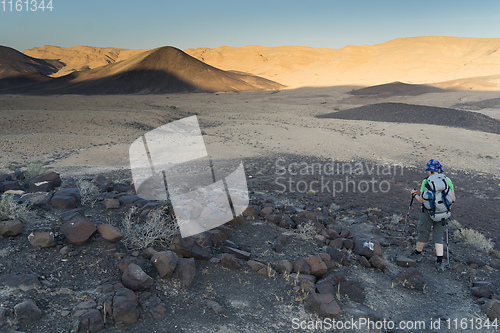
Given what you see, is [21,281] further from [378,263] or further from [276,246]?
[378,263]

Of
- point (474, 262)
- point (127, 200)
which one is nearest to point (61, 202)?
point (127, 200)

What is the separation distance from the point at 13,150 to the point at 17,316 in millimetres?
12240

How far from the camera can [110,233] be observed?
4426mm

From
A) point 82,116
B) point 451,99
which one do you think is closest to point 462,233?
point 82,116

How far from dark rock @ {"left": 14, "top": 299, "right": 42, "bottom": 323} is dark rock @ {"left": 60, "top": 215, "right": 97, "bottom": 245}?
1.13 m

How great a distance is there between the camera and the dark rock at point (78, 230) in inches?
167

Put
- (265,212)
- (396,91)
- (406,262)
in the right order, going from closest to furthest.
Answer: (406,262) → (265,212) → (396,91)

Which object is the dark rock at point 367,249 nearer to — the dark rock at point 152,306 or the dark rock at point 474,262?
the dark rock at point 474,262

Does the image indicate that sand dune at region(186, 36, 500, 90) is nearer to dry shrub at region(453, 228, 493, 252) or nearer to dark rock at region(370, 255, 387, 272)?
dry shrub at region(453, 228, 493, 252)

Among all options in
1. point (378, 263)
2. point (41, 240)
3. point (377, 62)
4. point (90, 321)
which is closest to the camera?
point (90, 321)

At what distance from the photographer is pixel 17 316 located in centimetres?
309

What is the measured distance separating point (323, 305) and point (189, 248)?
1737 millimetres

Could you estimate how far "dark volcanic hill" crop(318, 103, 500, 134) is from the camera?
21.8m

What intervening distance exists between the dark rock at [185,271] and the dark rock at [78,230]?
3.88 ft
